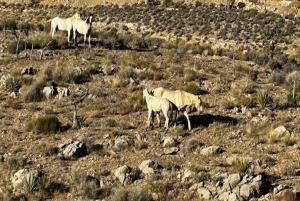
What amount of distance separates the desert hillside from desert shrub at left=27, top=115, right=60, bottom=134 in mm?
36

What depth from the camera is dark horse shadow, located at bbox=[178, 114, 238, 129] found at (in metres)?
19.9

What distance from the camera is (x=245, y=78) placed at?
28.1 meters

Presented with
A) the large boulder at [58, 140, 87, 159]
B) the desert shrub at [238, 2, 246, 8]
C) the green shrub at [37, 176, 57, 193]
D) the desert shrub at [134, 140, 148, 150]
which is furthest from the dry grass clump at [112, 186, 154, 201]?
the desert shrub at [238, 2, 246, 8]

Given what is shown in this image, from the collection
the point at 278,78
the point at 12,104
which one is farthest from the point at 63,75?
the point at 278,78

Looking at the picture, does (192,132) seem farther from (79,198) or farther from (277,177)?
(79,198)

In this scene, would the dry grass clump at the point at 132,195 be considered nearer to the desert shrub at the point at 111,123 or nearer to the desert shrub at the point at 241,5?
the desert shrub at the point at 111,123

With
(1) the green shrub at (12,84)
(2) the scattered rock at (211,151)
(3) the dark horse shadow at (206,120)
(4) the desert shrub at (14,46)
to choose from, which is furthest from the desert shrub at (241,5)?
(2) the scattered rock at (211,151)

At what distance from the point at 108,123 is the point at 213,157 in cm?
454

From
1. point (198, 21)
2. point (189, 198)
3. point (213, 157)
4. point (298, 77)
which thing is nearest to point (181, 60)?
point (298, 77)

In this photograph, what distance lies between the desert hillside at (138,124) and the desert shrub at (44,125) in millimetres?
36

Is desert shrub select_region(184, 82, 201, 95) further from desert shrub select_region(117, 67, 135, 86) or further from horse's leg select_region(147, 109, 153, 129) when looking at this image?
horse's leg select_region(147, 109, 153, 129)

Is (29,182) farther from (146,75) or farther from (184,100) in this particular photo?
(146,75)

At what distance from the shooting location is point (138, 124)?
64.5 ft

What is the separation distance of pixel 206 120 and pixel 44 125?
6.40 meters
